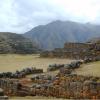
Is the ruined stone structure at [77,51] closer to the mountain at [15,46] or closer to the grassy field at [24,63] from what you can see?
the grassy field at [24,63]

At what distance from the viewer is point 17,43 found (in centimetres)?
6612

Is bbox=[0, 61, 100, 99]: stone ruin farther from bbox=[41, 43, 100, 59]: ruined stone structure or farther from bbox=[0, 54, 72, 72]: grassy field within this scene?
bbox=[41, 43, 100, 59]: ruined stone structure

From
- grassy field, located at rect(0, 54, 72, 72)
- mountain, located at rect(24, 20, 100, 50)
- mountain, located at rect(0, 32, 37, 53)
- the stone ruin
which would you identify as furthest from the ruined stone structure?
mountain, located at rect(24, 20, 100, 50)

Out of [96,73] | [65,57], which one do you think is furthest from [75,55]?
[96,73]

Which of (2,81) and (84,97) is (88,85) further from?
(2,81)

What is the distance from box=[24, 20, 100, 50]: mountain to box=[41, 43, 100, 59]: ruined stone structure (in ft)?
146

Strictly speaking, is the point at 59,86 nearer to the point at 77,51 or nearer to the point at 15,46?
the point at 77,51

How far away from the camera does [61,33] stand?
310ft

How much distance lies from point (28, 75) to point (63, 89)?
22.7 feet

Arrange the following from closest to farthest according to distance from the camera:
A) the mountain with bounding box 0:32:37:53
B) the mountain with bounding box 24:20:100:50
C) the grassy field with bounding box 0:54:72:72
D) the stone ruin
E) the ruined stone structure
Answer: the stone ruin → the grassy field with bounding box 0:54:72:72 → the ruined stone structure → the mountain with bounding box 0:32:37:53 → the mountain with bounding box 24:20:100:50

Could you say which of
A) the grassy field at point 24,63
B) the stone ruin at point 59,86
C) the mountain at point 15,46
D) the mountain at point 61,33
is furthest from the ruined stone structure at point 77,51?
the mountain at point 61,33

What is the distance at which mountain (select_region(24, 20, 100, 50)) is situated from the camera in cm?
9181

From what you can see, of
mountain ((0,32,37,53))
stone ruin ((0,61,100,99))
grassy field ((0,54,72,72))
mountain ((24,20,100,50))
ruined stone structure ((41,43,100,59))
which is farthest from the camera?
mountain ((24,20,100,50))

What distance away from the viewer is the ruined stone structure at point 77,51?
4053 cm
